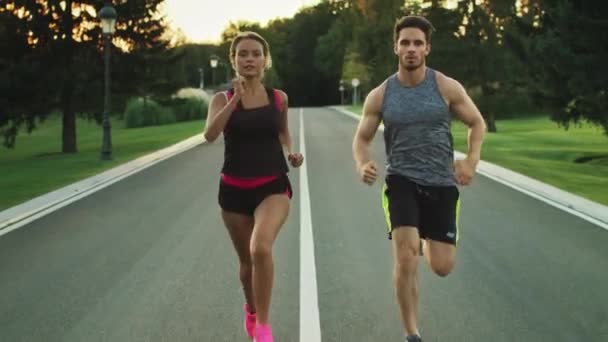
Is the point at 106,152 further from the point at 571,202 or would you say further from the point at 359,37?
the point at 359,37

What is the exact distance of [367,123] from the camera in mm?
5164

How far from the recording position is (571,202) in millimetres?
12258

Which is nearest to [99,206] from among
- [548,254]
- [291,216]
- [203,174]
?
[291,216]

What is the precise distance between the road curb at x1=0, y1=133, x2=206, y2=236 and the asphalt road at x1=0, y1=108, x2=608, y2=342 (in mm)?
322

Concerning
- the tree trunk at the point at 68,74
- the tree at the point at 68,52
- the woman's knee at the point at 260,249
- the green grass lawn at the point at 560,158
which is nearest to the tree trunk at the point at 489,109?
the green grass lawn at the point at 560,158

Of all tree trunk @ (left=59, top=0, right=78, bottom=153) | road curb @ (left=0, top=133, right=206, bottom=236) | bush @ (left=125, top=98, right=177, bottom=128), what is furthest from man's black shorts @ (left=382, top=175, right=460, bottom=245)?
bush @ (left=125, top=98, right=177, bottom=128)

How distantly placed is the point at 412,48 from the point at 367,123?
580mm

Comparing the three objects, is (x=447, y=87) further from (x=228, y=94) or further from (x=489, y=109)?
(x=489, y=109)

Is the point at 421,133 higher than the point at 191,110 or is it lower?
higher

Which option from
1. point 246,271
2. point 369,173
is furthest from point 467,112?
point 246,271

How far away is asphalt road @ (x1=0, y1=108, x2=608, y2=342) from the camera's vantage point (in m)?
5.39

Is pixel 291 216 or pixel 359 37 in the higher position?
pixel 359 37

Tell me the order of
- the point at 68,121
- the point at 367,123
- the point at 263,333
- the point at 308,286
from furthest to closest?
the point at 68,121 → the point at 308,286 → the point at 367,123 → the point at 263,333

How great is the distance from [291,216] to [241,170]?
6191 mm
